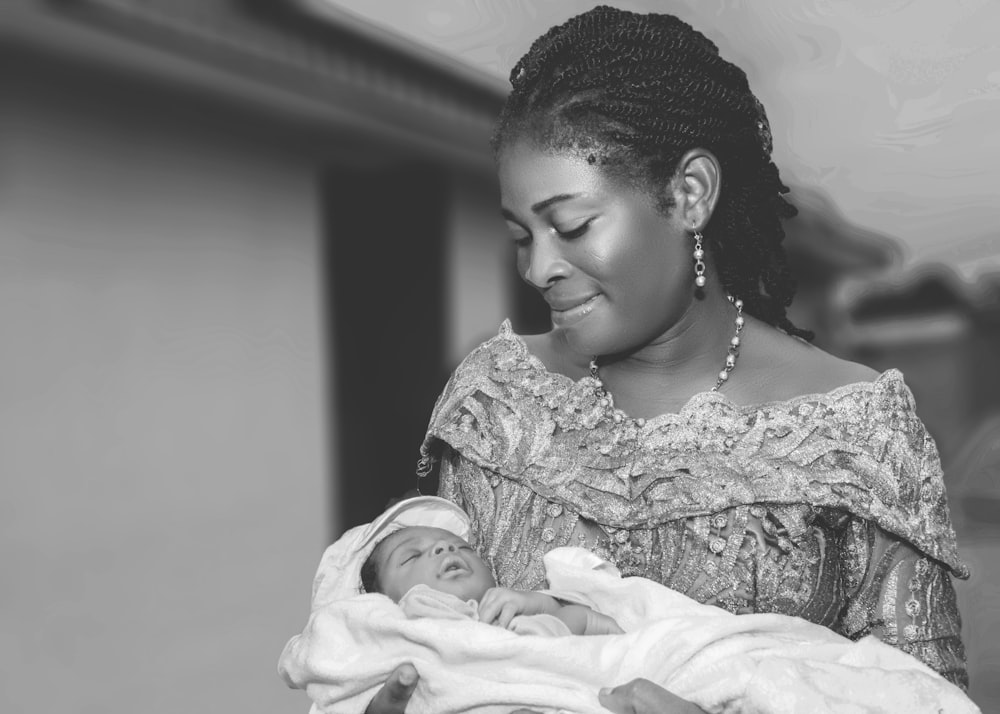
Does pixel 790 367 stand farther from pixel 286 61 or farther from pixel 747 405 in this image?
pixel 286 61

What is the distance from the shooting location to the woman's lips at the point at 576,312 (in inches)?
79.7

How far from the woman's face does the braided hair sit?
0.04 meters

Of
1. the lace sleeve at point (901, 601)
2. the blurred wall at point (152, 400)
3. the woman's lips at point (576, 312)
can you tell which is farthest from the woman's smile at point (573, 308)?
the blurred wall at point (152, 400)

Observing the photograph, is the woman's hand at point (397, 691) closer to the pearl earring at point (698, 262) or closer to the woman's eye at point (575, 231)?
the woman's eye at point (575, 231)

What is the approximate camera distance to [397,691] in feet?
5.83

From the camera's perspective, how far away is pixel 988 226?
444cm

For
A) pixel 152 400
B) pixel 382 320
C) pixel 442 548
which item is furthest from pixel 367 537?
pixel 382 320

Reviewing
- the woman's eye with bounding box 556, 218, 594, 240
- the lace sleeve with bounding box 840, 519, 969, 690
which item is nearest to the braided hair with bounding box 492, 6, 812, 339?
the woman's eye with bounding box 556, 218, 594, 240

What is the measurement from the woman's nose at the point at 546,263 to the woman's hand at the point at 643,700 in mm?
719

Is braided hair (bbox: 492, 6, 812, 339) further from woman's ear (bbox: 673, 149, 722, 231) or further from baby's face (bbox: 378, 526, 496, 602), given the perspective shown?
baby's face (bbox: 378, 526, 496, 602)

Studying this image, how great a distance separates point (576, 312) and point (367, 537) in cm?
58

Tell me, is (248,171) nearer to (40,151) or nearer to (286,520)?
(40,151)

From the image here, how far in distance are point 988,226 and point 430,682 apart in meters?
3.53

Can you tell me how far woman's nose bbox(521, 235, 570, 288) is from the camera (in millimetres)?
1996
